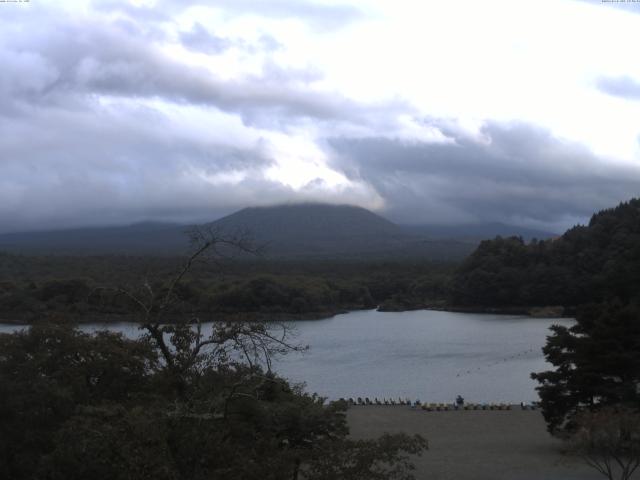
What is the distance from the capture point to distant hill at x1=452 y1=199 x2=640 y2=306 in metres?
54.2

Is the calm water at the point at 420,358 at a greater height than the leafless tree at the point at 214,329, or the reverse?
the leafless tree at the point at 214,329

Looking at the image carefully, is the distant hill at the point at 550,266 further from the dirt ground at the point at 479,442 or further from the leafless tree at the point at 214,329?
the leafless tree at the point at 214,329

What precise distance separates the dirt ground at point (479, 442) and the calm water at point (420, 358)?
11.0ft

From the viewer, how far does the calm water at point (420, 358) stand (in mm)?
25688

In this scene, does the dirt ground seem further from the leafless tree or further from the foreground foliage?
the leafless tree

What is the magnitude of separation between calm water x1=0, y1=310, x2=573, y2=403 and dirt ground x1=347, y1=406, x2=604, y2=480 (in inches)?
133

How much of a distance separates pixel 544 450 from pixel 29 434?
9.90 meters

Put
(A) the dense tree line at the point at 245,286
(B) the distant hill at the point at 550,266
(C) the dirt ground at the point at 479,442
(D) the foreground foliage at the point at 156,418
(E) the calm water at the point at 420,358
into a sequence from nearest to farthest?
(D) the foreground foliage at the point at 156,418, (C) the dirt ground at the point at 479,442, (E) the calm water at the point at 420,358, (A) the dense tree line at the point at 245,286, (B) the distant hill at the point at 550,266

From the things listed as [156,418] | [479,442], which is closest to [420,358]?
[479,442]

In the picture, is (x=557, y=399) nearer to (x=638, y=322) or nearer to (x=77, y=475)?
(x=638, y=322)

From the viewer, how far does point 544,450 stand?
14.7 m

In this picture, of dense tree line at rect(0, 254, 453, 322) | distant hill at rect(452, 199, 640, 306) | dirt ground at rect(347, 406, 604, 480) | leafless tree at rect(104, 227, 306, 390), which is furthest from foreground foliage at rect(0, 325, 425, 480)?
distant hill at rect(452, 199, 640, 306)

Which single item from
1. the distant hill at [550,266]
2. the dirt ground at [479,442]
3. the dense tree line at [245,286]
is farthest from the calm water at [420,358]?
the distant hill at [550,266]

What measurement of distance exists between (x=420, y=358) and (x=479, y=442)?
17.3 metres
